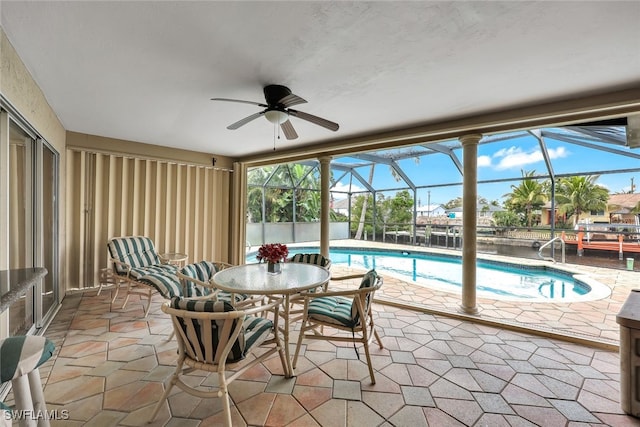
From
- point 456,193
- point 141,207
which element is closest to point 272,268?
point 141,207

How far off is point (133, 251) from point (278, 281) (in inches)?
117

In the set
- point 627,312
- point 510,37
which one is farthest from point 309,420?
point 510,37

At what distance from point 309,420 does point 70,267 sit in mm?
4336

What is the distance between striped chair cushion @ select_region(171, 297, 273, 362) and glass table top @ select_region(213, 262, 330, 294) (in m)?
0.24

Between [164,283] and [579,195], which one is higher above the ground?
Answer: [579,195]

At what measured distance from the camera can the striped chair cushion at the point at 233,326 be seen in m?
1.55

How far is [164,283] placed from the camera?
3299mm

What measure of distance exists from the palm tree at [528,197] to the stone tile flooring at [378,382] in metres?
6.53

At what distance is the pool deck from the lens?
9.64 ft

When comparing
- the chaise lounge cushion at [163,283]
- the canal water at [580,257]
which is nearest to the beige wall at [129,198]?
the chaise lounge cushion at [163,283]

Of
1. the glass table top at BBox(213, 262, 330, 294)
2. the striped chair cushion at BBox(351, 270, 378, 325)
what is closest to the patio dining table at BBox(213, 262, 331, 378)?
the glass table top at BBox(213, 262, 330, 294)

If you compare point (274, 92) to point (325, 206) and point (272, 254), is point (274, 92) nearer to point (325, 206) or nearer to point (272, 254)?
point (272, 254)

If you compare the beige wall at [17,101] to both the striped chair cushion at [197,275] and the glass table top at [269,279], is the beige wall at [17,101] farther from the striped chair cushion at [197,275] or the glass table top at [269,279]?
the glass table top at [269,279]

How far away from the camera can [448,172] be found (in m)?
8.85
